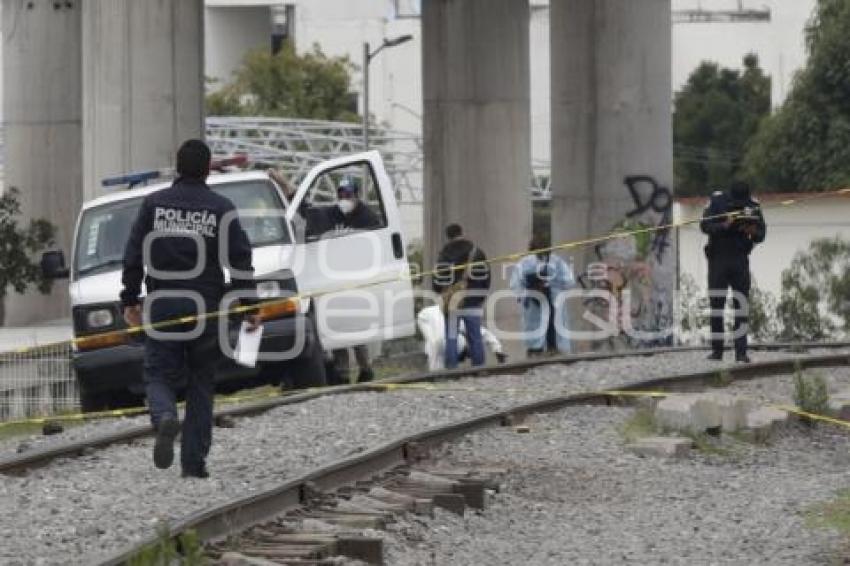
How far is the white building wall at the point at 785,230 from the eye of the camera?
163 ft

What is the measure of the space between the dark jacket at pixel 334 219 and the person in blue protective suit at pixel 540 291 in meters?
5.92

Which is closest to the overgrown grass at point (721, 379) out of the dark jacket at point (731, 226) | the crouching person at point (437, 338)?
the dark jacket at point (731, 226)

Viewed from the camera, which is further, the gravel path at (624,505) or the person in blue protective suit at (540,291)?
the person in blue protective suit at (540,291)

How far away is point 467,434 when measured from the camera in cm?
1661

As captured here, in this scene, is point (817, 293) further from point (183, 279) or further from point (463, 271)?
point (183, 279)

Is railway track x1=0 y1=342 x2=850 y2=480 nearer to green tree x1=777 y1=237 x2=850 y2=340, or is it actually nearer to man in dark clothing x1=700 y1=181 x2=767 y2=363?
man in dark clothing x1=700 y1=181 x2=767 y2=363

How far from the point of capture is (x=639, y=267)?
35.7m

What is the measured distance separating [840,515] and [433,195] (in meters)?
31.4

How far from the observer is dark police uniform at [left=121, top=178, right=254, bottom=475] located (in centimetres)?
1302

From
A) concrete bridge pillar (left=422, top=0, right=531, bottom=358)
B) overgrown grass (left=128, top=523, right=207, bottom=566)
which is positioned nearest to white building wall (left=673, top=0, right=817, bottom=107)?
concrete bridge pillar (left=422, top=0, right=531, bottom=358)

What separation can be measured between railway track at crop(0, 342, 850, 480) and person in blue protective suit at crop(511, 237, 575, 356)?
9.69 feet

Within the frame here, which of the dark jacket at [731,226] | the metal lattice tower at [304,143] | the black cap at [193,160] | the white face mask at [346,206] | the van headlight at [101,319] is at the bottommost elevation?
the van headlight at [101,319]

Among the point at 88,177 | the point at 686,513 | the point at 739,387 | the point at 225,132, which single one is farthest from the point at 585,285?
the point at 225,132

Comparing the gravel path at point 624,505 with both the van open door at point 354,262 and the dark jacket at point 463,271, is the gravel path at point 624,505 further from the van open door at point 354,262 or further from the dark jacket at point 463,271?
the dark jacket at point 463,271
